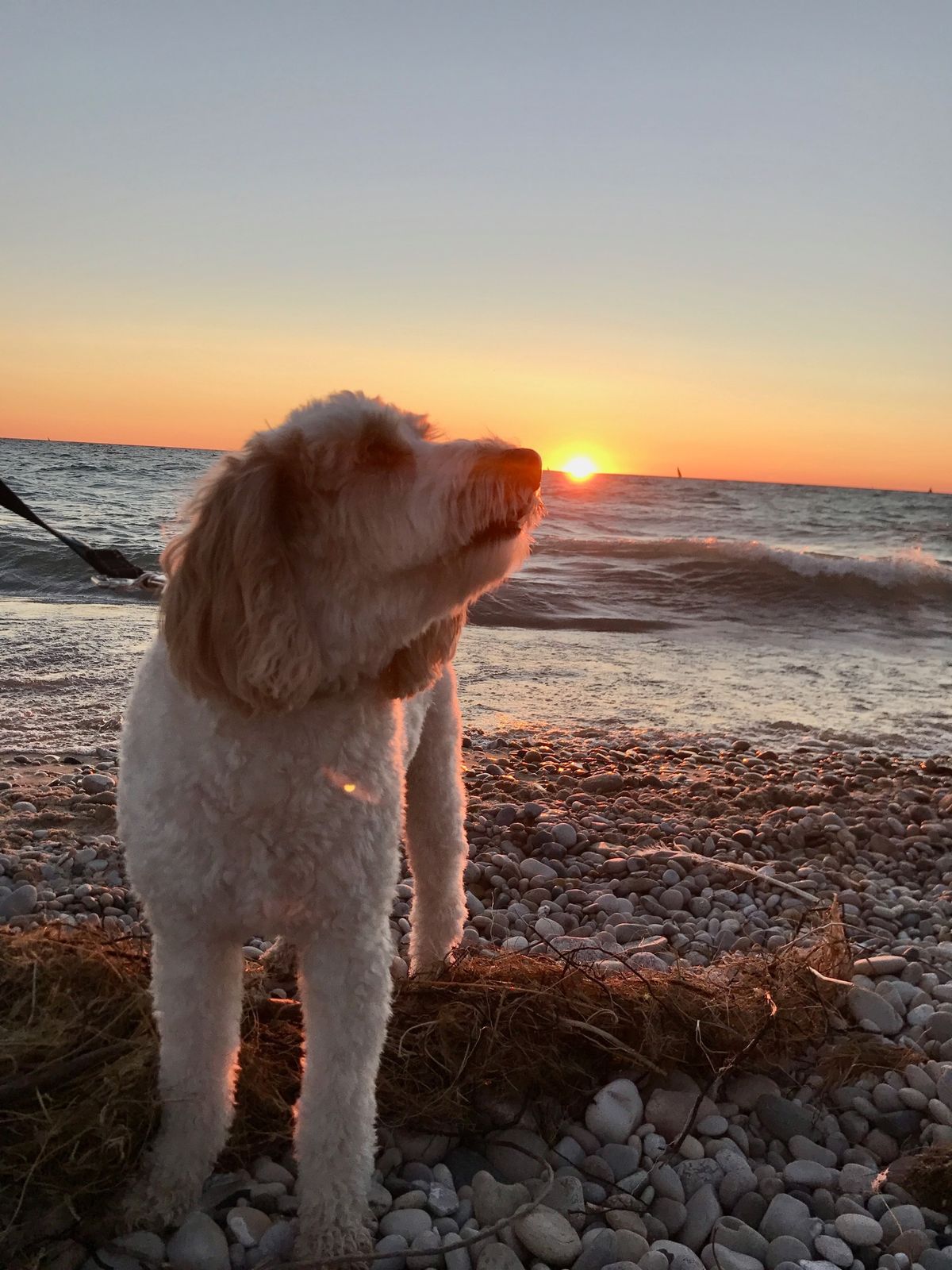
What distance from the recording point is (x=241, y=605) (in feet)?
7.74

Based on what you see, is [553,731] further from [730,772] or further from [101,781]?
[101,781]

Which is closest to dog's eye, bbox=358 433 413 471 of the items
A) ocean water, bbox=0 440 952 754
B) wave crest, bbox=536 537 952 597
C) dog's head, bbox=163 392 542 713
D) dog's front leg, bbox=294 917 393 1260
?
dog's head, bbox=163 392 542 713

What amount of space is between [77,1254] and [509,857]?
→ 358 centimetres

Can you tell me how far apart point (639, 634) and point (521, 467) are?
1232cm

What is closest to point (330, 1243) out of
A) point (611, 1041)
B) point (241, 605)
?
point (611, 1041)

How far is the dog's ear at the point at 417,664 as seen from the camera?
106 inches

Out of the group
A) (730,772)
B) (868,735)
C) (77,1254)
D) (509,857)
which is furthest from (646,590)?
(77,1254)

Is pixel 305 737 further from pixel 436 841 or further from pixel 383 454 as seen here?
pixel 436 841

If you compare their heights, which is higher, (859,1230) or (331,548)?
(331,548)

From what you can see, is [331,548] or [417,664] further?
[417,664]

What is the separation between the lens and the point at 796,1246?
270 centimetres

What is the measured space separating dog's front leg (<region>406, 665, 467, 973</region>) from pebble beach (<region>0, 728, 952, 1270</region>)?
0.19 metres

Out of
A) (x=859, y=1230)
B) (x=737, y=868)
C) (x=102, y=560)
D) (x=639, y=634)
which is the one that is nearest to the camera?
(x=859, y=1230)

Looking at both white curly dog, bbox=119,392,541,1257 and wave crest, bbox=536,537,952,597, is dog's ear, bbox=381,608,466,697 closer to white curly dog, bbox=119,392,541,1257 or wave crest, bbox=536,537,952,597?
white curly dog, bbox=119,392,541,1257
